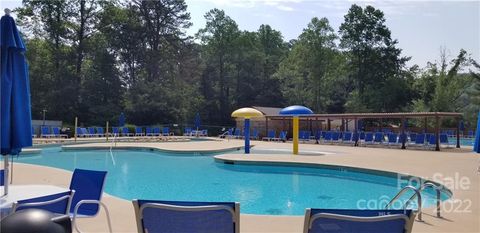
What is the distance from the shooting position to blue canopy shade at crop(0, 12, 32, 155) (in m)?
3.79

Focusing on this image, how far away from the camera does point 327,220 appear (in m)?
2.35

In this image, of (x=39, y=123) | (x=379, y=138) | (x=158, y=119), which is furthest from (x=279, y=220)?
(x=158, y=119)

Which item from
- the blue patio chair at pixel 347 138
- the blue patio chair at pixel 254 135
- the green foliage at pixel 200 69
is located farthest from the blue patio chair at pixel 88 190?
the green foliage at pixel 200 69

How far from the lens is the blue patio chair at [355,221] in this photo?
2.34 metres

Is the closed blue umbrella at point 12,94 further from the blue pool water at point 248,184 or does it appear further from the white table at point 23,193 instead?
the blue pool water at point 248,184

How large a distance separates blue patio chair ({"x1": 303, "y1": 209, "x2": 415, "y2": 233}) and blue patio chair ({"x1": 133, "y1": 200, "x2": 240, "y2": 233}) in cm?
46

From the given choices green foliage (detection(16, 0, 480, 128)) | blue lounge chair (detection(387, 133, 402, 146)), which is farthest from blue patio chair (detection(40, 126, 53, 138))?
blue lounge chair (detection(387, 133, 402, 146))

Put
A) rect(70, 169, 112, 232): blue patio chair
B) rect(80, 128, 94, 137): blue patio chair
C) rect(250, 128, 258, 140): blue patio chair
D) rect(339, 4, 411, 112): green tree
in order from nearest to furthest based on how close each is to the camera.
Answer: rect(70, 169, 112, 232): blue patio chair, rect(80, 128, 94, 137): blue patio chair, rect(250, 128, 258, 140): blue patio chair, rect(339, 4, 411, 112): green tree

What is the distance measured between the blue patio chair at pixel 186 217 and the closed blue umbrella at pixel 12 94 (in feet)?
6.80

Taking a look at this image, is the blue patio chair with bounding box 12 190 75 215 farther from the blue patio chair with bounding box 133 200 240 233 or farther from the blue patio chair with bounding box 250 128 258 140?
the blue patio chair with bounding box 250 128 258 140

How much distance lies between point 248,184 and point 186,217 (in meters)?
7.94

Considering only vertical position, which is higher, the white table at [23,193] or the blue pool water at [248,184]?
the white table at [23,193]

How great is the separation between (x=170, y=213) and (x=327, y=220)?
0.94 metres

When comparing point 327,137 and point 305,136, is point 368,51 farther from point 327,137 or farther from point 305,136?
point 327,137
